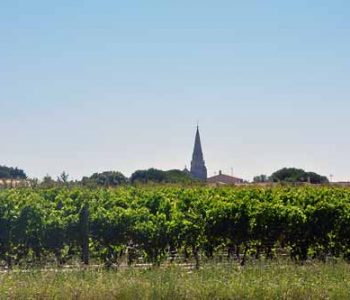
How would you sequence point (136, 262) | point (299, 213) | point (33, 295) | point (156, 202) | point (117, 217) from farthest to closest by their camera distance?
point (156, 202)
point (299, 213)
point (117, 217)
point (136, 262)
point (33, 295)

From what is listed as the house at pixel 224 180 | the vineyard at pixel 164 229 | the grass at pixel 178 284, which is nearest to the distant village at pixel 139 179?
the house at pixel 224 180

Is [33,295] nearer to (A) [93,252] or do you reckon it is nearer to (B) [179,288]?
(B) [179,288]

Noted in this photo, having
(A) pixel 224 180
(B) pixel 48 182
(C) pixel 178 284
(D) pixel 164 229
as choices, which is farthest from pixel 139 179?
(A) pixel 224 180

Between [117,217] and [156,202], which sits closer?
[117,217]

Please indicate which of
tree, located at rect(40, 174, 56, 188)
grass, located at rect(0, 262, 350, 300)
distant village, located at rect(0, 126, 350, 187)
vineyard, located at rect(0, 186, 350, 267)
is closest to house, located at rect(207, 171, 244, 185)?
distant village, located at rect(0, 126, 350, 187)

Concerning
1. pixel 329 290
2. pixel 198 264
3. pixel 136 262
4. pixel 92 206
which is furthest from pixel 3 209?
pixel 329 290

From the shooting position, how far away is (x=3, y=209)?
11.5 meters

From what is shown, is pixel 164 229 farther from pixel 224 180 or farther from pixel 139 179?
pixel 224 180

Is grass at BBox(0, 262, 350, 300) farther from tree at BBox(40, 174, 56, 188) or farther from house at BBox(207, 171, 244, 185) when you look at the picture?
house at BBox(207, 171, 244, 185)

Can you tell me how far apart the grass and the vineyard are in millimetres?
2279

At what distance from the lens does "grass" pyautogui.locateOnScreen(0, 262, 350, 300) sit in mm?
7090

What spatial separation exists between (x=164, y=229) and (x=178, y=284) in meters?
4.14

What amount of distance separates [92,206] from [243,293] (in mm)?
5418

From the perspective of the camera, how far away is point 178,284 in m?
7.33
